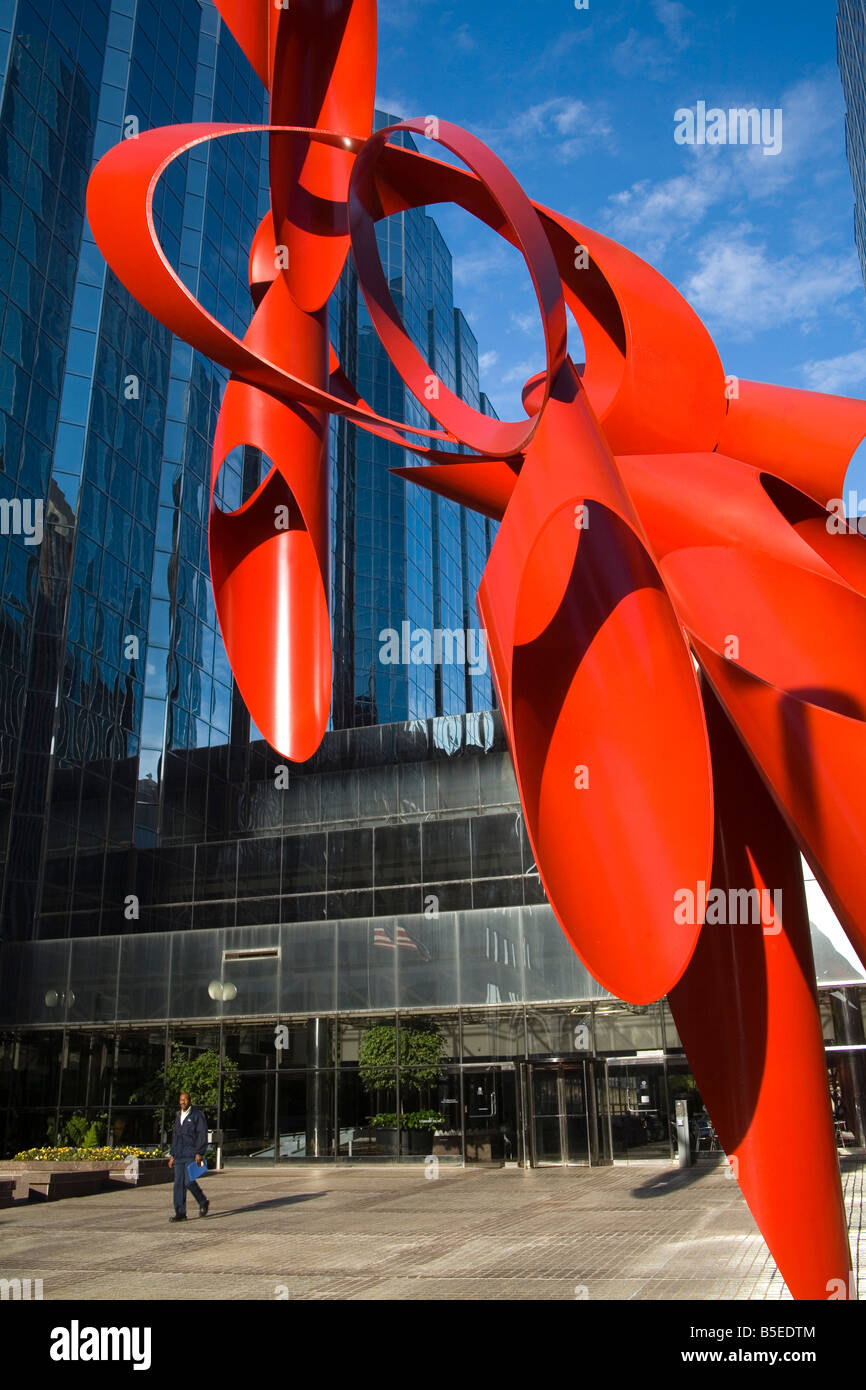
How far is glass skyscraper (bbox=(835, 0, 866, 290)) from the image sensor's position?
5509 centimetres

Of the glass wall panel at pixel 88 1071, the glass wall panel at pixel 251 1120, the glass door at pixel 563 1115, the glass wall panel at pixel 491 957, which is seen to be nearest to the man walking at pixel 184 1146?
the glass door at pixel 563 1115

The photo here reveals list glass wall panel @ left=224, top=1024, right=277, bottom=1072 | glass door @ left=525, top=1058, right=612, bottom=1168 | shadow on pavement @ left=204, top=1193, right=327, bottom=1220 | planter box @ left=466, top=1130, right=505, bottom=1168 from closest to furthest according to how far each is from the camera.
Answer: shadow on pavement @ left=204, top=1193, right=327, bottom=1220 < glass door @ left=525, top=1058, right=612, bottom=1168 < planter box @ left=466, top=1130, right=505, bottom=1168 < glass wall panel @ left=224, top=1024, right=277, bottom=1072

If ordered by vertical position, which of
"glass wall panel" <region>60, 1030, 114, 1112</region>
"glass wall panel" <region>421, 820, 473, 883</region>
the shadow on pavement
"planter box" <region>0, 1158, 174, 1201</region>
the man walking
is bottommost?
the shadow on pavement

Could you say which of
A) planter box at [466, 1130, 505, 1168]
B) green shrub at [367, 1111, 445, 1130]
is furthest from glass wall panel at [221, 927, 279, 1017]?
planter box at [466, 1130, 505, 1168]

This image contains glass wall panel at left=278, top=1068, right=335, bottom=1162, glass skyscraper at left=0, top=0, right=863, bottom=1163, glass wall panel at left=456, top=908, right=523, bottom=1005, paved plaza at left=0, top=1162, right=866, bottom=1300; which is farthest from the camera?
glass wall panel at left=278, top=1068, right=335, bottom=1162

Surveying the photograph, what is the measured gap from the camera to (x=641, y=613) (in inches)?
268

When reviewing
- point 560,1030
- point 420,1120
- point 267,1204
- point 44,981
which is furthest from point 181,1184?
point 44,981

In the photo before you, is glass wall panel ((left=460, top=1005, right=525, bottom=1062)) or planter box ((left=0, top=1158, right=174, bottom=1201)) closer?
planter box ((left=0, top=1158, right=174, bottom=1201))

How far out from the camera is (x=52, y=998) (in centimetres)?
2623

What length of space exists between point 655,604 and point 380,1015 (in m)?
18.8

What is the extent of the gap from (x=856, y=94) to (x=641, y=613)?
64.6 meters

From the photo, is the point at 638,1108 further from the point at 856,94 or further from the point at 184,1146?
the point at 856,94

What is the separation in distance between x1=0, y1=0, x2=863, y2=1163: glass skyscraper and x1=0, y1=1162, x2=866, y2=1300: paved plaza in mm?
4438

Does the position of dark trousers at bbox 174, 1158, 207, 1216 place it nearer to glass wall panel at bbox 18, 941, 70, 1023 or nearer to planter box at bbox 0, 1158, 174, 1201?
planter box at bbox 0, 1158, 174, 1201
